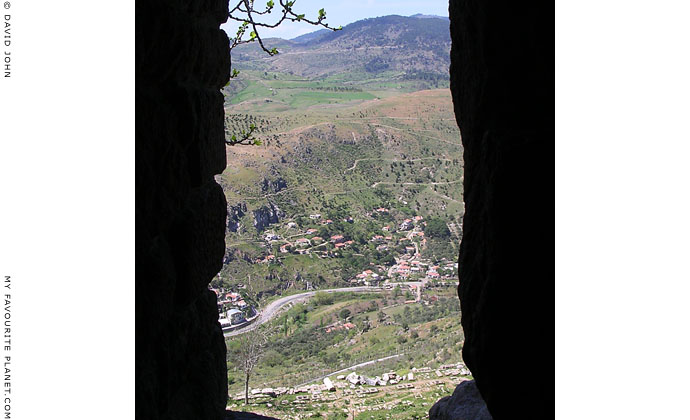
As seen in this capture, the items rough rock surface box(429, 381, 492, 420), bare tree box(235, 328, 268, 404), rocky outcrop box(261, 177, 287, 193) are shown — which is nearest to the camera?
rough rock surface box(429, 381, 492, 420)

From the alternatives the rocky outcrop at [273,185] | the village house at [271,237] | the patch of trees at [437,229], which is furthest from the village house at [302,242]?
the patch of trees at [437,229]

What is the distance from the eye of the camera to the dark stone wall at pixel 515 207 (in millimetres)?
1673

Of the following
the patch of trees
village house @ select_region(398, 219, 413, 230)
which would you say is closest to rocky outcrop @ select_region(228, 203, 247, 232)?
village house @ select_region(398, 219, 413, 230)

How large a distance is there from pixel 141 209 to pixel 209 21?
0.95 m

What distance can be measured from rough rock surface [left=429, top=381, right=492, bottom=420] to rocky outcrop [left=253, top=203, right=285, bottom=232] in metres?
33.6

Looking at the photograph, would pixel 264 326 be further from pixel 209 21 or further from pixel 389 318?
pixel 209 21

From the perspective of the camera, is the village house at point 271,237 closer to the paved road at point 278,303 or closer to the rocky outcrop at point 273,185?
the rocky outcrop at point 273,185

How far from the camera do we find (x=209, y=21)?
7.47 feet

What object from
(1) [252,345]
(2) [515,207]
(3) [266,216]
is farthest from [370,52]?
(2) [515,207]

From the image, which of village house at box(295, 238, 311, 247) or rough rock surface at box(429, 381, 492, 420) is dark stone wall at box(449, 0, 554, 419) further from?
village house at box(295, 238, 311, 247)

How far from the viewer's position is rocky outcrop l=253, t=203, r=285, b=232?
119ft

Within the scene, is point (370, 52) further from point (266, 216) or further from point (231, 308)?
point (231, 308)

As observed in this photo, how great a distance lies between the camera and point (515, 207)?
5.57 feet

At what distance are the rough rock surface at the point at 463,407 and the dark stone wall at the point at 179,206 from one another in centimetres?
89
